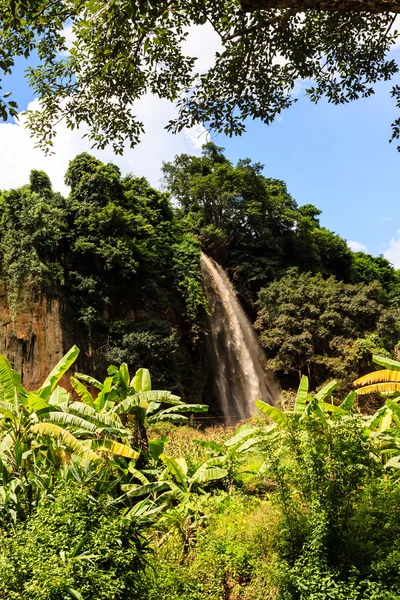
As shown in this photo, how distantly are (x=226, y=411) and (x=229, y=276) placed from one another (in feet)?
26.4

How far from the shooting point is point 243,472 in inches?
396

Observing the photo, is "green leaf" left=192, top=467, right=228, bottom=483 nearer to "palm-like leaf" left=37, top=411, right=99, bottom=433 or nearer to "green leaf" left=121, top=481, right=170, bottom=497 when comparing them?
"green leaf" left=121, top=481, right=170, bottom=497

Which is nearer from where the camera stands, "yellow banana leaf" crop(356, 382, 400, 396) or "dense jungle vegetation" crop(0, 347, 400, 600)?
"dense jungle vegetation" crop(0, 347, 400, 600)

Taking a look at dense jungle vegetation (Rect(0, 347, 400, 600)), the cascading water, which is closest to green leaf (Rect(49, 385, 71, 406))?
dense jungle vegetation (Rect(0, 347, 400, 600))

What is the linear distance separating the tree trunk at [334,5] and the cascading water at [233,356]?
1668 centimetres

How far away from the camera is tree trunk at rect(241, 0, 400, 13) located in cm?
635

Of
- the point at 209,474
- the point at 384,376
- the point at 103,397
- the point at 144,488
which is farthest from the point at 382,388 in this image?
the point at 103,397

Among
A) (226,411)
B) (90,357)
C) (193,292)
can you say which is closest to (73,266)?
(90,357)

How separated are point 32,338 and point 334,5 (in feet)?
45.5

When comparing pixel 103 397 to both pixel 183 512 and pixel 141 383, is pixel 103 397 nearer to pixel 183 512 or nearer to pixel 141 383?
pixel 141 383

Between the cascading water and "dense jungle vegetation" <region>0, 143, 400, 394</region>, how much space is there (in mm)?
838

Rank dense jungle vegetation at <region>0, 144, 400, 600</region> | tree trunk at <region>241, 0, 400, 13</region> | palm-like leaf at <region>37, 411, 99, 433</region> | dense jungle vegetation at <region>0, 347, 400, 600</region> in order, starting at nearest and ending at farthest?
dense jungle vegetation at <region>0, 347, 400, 600</region>, dense jungle vegetation at <region>0, 144, 400, 600</region>, tree trunk at <region>241, 0, 400, 13</region>, palm-like leaf at <region>37, 411, 99, 433</region>

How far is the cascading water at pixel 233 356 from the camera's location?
73.4 ft

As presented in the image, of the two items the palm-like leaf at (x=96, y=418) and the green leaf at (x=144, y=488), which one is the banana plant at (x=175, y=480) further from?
the palm-like leaf at (x=96, y=418)
